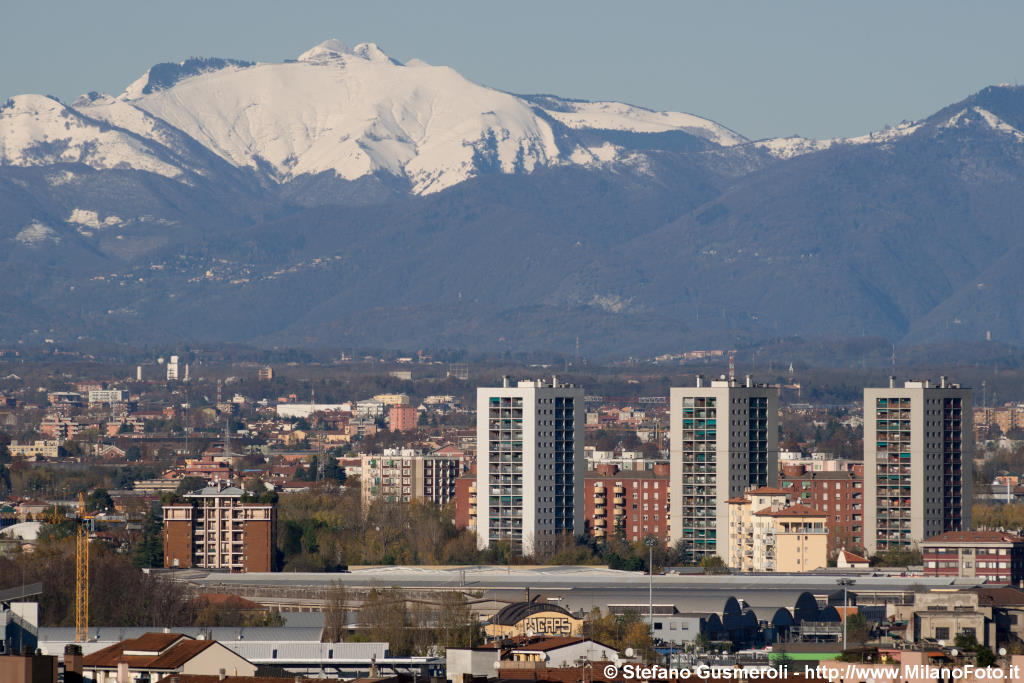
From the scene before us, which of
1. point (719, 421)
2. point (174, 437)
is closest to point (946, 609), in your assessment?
point (719, 421)

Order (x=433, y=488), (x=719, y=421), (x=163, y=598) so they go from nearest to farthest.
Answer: (x=163, y=598), (x=719, y=421), (x=433, y=488)

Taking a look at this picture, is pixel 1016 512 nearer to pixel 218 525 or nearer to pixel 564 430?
pixel 564 430

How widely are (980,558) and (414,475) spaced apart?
41825 millimetres

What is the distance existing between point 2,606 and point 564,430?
61.9m

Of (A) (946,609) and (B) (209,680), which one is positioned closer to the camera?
(B) (209,680)

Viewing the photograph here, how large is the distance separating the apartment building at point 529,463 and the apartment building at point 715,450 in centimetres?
389

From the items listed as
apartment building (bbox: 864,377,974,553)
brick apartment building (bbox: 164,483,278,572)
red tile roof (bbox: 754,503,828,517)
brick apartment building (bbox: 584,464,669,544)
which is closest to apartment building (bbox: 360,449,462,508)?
brick apartment building (bbox: 584,464,669,544)

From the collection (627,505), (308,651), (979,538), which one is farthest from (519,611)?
(627,505)

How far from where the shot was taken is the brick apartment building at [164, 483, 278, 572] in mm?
89188

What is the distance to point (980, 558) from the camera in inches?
3349

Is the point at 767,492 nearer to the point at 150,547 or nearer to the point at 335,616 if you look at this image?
the point at 150,547

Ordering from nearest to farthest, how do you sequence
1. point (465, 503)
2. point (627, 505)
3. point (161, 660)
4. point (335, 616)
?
point (161, 660) < point (335, 616) < point (627, 505) < point (465, 503)

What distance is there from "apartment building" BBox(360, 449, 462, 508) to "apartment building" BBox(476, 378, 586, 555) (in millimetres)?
16120

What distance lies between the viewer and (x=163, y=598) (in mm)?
64938
